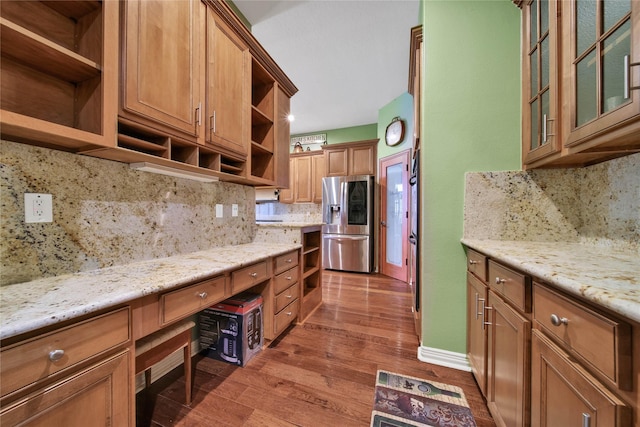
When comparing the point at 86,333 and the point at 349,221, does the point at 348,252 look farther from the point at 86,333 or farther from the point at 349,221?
the point at 86,333

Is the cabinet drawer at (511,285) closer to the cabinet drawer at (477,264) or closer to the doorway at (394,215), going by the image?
the cabinet drawer at (477,264)

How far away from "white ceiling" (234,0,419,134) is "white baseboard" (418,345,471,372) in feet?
9.86

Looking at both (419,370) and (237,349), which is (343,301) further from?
(237,349)

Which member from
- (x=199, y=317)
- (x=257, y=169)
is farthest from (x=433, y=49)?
(x=199, y=317)

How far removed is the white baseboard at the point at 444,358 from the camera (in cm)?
171

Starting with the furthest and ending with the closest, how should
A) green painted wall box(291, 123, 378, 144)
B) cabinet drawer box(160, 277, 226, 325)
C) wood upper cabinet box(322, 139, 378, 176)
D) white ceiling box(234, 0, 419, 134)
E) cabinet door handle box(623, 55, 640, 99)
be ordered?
green painted wall box(291, 123, 378, 144) < wood upper cabinet box(322, 139, 378, 176) < white ceiling box(234, 0, 419, 134) < cabinet drawer box(160, 277, 226, 325) < cabinet door handle box(623, 55, 640, 99)

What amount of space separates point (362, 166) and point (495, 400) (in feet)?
12.4

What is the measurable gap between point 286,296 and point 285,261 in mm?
331

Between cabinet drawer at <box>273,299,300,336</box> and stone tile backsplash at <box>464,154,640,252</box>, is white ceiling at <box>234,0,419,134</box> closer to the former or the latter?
stone tile backsplash at <box>464,154,640,252</box>

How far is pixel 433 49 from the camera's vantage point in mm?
1753

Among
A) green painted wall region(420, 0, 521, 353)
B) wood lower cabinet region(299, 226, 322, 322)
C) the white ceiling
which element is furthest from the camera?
wood lower cabinet region(299, 226, 322, 322)

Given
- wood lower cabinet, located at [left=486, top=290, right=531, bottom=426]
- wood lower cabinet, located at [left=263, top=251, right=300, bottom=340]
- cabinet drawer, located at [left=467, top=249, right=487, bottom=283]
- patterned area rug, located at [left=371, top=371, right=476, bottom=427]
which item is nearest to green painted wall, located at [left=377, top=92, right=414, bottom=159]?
cabinet drawer, located at [left=467, top=249, right=487, bottom=283]

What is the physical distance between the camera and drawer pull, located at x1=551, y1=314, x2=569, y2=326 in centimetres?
72

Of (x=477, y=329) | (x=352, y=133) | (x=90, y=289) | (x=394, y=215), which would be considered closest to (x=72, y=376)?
(x=90, y=289)
